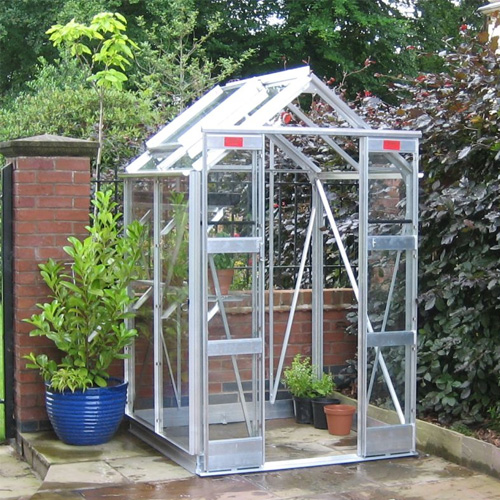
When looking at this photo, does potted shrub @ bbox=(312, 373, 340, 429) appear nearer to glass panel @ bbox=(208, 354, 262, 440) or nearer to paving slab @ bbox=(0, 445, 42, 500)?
glass panel @ bbox=(208, 354, 262, 440)

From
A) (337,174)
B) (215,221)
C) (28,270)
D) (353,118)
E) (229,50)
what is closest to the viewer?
(215,221)

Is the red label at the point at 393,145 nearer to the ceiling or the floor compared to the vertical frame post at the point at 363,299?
nearer to the ceiling

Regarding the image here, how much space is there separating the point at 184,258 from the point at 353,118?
1453 mm

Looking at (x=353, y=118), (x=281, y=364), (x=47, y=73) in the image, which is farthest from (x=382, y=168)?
(x=47, y=73)

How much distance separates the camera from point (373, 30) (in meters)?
20.6

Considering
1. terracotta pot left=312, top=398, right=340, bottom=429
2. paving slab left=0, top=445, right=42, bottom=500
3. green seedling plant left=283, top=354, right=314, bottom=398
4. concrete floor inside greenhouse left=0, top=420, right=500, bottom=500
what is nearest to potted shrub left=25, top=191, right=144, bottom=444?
concrete floor inside greenhouse left=0, top=420, right=500, bottom=500

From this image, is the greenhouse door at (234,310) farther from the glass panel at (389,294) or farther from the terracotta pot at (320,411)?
the terracotta pot at (320,411)

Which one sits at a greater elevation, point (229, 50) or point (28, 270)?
point (229, 50)

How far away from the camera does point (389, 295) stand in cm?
620

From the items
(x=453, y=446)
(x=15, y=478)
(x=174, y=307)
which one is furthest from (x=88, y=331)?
(x=453, y=446)

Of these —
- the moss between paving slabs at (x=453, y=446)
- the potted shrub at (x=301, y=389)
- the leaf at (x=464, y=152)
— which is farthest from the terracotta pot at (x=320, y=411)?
the leaf at (x=464, y=152)

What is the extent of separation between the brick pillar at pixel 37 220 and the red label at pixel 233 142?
1.44 m

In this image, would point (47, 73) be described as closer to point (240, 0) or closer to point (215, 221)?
point (215, 221)

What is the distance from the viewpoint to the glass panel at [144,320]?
6426mm
